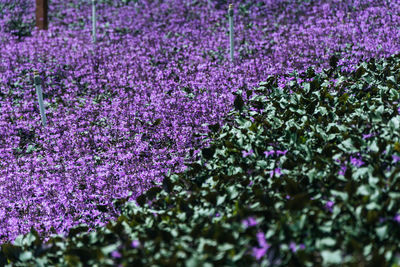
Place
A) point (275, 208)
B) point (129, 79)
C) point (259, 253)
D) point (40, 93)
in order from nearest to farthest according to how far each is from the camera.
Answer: point (259, 253)
point (275, 208)
point (40, 93)
point (129, 79)

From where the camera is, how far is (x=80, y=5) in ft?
46.2

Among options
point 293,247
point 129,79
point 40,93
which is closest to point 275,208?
point 293,247

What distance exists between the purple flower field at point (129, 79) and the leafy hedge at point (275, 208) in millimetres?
413

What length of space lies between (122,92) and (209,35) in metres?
3.83

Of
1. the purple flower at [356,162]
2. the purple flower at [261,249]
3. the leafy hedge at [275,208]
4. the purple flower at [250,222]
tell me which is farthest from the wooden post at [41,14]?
the purple flower at [261,249]

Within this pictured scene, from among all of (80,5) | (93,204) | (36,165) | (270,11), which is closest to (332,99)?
(93,204)

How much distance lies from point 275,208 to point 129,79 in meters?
6.14

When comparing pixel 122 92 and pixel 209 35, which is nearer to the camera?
pixel 122 92

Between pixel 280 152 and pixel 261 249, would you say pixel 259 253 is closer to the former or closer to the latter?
pixel 261 249

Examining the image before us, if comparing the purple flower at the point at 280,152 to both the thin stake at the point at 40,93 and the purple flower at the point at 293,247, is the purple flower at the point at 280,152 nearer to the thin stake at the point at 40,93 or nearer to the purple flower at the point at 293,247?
the purple flower at the point at 293,247

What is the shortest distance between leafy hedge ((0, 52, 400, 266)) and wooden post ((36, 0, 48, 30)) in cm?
905

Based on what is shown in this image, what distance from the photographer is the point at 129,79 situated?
8.45 meters

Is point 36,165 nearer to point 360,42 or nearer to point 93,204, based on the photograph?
point 93,204

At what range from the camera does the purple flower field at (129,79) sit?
5.21 metres
